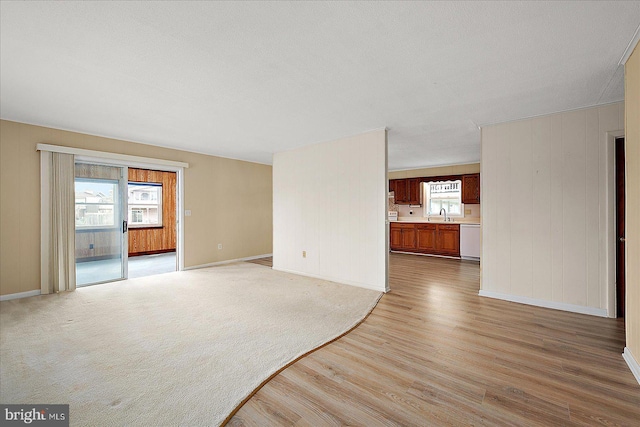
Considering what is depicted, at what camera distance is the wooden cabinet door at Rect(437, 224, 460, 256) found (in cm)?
691

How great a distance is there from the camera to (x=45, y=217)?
161 inches

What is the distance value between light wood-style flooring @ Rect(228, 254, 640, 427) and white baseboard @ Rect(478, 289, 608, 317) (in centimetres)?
14

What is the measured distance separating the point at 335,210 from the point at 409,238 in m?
3.75

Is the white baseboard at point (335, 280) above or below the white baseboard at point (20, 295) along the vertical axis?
below

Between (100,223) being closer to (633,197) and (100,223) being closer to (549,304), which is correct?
(633,197)

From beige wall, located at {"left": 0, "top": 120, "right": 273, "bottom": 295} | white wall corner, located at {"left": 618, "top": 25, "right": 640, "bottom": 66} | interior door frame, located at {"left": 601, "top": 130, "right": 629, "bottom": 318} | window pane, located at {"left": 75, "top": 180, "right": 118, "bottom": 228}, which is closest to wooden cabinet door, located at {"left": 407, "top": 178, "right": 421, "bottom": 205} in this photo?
beige wall, located at {"left": 0, "top": 120, "right": 273, "bottom": 295}

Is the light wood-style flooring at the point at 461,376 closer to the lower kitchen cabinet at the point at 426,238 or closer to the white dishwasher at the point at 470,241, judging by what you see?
the white dishwasher at the point at 470,241

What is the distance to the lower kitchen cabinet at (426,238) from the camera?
22.9 feet

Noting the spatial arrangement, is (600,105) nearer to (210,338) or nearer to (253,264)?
(210,338)

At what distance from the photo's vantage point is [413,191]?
8078mm

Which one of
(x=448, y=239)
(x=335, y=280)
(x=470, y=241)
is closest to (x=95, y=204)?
(x=335, y=280)

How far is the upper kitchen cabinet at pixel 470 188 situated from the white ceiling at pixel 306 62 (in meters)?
3.49

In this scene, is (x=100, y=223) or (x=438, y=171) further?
(x=438, y=171)

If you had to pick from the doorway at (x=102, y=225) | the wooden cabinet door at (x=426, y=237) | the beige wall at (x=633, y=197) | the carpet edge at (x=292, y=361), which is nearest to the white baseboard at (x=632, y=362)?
the beige wall at (x=633, y=197)
